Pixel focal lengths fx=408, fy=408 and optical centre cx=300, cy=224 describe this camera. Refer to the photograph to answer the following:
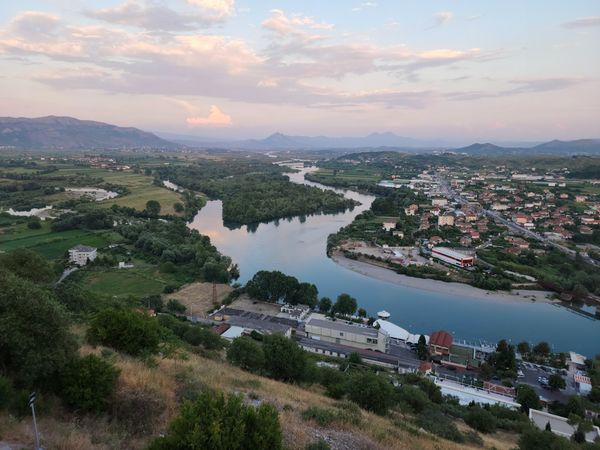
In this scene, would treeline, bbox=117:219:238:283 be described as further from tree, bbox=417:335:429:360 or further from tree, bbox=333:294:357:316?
tree, bbox=417:335:429:360

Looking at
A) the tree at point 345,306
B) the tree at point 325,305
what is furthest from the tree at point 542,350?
the tree at point 325,305

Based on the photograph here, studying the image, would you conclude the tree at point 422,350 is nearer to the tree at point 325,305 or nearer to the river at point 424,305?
the river at point 424,305

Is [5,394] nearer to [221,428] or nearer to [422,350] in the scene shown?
[221,428]

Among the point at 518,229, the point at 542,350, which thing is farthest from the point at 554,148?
the point at 542,350

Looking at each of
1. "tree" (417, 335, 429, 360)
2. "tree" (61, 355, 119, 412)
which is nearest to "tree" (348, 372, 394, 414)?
"tree" (61, 355, 119, 412)

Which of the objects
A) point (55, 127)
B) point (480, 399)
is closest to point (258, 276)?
point (480, 399)
